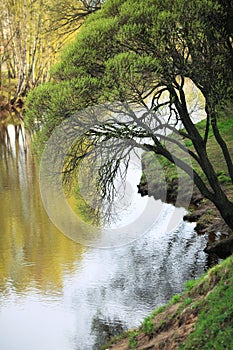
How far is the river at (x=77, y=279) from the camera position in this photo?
1132 centimetres

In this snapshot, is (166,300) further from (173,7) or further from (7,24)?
(7,24)

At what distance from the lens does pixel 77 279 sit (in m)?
13.8

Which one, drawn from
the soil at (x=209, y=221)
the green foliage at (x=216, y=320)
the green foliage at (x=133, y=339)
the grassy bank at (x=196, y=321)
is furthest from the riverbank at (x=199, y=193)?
the green foliage at (x=216, y=320)

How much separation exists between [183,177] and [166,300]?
8.71m

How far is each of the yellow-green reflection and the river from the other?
0.08 ft

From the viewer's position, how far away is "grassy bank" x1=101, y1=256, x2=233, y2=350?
7660 millimetres

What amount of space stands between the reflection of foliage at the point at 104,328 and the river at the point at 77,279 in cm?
2

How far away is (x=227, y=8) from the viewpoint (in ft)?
45.4

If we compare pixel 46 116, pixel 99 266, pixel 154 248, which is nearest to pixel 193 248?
pixel 154 248

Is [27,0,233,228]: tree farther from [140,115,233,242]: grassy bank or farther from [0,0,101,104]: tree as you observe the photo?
[0,0,101,104]: tree

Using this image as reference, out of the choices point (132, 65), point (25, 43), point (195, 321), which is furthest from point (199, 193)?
point (25, 43)

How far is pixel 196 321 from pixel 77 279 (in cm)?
586

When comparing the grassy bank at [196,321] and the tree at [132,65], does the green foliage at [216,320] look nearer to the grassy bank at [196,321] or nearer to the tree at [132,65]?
the grassy bank at [196,321]

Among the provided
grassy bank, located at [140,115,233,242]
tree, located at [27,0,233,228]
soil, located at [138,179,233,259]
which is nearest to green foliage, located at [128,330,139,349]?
tree, located at [27,0,233,228]
